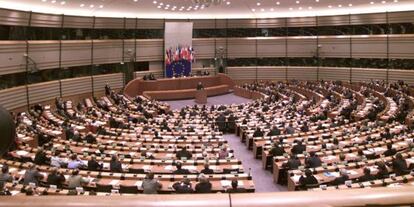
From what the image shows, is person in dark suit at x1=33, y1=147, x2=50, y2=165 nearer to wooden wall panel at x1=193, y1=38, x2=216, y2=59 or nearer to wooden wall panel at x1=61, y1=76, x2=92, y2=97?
wooden wall panel at x1=61, y1=76, x2=92, y2=97

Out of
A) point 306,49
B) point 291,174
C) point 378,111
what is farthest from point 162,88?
point 291,174

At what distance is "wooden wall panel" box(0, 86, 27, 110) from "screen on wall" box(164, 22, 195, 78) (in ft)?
51.8

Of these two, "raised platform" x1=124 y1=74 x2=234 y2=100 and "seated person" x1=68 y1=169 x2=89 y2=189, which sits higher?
"raised platform" x1=124 y1=74 x2=234 y2=100

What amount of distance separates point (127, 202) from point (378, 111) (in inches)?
971

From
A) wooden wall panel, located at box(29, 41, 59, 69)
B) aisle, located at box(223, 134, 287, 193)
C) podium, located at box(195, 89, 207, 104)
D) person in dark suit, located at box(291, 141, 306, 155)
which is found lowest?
aisle, located at box(223, 134, 287, 193)

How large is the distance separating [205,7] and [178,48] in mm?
6241

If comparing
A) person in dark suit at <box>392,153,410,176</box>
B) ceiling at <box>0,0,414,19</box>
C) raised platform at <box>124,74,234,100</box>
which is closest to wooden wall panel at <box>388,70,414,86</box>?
ceiling at <box>0,0,414,19</box>

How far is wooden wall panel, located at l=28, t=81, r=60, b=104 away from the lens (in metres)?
28.3

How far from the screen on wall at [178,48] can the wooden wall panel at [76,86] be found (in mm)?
8428

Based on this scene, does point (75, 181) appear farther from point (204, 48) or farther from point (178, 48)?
point (204, 48)

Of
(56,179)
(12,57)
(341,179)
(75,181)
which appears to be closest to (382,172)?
(341,179)

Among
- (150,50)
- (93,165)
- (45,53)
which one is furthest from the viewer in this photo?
(150,50)

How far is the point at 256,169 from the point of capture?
16.4 meters

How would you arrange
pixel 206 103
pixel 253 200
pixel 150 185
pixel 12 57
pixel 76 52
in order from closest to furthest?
pixel 253 200, pixel 150 185, pixel 12 57, pixel 76 52, pixel 206 103
